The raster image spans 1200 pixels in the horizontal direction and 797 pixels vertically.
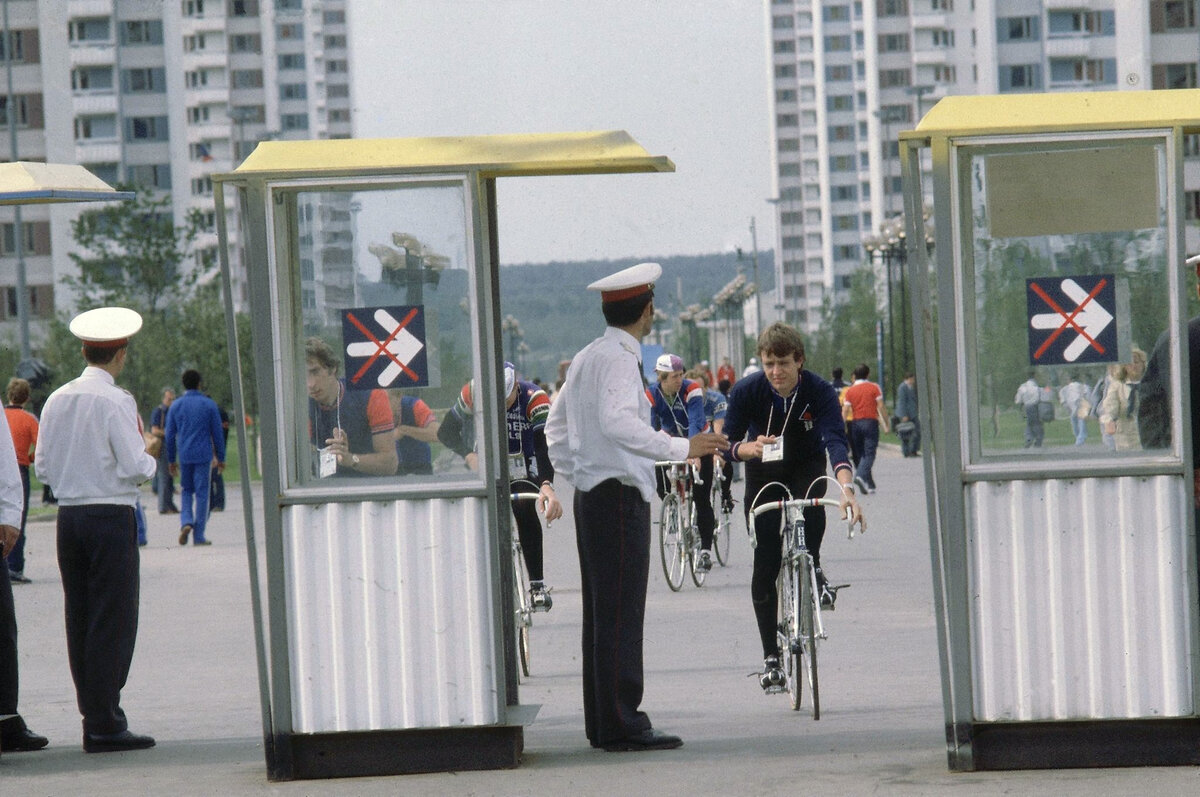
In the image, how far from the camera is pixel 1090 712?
7.20 meters

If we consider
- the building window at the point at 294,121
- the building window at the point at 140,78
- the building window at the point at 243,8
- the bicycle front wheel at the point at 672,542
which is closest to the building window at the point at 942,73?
the building window at the point at 243,8

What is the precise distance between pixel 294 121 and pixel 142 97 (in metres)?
51.4

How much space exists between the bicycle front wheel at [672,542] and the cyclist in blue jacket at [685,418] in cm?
22

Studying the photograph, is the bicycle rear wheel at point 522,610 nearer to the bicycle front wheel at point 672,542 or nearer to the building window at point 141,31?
the bicycle front wheel at point 672,542

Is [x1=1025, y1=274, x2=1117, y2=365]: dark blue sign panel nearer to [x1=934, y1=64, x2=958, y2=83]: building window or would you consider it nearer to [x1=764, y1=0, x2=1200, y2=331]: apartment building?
[x1=764, y1=0, x2=1200, y2=331]: apartment building

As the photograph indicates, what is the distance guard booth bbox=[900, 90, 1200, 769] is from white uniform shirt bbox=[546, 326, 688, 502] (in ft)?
3.80

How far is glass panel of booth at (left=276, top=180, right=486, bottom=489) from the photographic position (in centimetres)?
761

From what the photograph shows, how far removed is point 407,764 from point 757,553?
2483mm

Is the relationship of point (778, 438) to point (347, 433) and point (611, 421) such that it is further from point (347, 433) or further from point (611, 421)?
point (347, 433)

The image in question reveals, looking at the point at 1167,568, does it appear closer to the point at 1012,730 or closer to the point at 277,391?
the point at 1012,730

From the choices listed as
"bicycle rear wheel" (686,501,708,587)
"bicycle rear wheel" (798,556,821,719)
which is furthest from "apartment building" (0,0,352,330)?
"bicycle rear wheel" (798,556,821,719)

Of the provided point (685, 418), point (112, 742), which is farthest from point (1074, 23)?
point (112, 742)

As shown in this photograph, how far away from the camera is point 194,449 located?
902 inches

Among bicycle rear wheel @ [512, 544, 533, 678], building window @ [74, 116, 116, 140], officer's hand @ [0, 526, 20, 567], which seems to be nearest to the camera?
officer's hand @ [0, 526, 20, 567]
